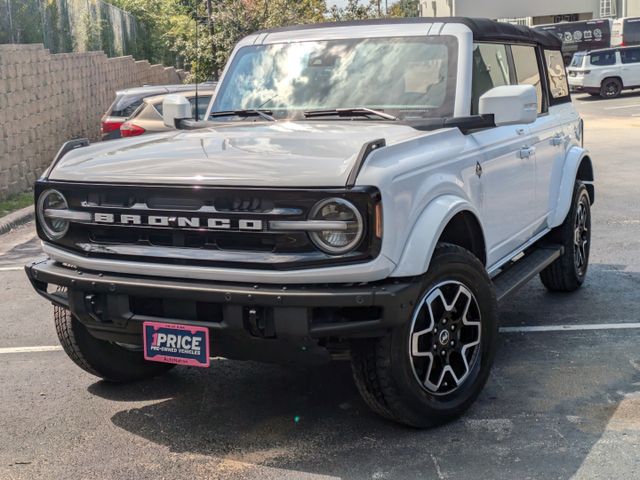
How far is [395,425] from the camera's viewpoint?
4.37 meters

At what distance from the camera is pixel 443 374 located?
14.1 ft

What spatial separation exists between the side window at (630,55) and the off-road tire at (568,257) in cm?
2869

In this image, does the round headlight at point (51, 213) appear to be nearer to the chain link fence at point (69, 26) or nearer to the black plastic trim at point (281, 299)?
the black plastic trim at point (281, 299)

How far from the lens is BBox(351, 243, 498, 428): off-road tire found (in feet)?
13.0

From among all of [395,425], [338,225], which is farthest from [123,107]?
[338,225]

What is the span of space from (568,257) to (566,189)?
2.04 feet

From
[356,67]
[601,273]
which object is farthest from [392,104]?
[601,273]

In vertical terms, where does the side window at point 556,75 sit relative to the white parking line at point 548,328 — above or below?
above

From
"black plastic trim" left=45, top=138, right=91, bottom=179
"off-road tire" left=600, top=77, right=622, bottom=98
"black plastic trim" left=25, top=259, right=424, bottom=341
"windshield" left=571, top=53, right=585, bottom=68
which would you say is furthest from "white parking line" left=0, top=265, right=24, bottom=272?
"windshield" left=571, top=53, right=585, bottom=68

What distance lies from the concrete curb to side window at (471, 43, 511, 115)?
7.40 m

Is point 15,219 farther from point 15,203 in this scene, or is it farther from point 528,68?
Answer: point 528,68

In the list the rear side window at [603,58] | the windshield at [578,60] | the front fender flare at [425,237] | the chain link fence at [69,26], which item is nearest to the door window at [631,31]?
the windshield at [578,60]

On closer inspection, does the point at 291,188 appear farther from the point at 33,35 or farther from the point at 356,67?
the point at 33,35

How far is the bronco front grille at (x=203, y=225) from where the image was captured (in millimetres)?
3791
